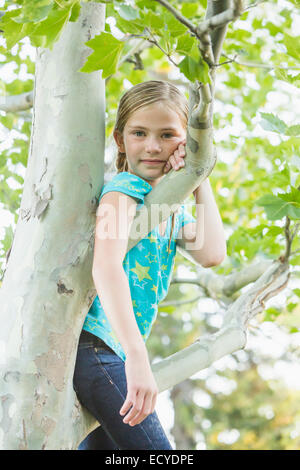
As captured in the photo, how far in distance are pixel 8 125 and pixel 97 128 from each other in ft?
3.80

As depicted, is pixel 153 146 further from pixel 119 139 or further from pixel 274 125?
pixel 274 125

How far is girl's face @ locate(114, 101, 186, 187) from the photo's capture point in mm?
1432

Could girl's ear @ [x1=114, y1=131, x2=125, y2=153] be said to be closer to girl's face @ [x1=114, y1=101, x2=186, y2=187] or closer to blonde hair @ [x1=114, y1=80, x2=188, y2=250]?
blonde hair @ [x1=114, y1=80, x2=188, y2=250]

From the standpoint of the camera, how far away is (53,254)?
4.18ft

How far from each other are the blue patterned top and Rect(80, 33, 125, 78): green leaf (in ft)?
1.06

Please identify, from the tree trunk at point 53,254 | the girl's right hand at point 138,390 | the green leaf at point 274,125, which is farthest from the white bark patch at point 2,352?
the green leaf at point 274,125

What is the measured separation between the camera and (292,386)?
38.9 feet

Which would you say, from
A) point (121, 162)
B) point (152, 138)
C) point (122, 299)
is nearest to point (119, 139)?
point (121, 162)

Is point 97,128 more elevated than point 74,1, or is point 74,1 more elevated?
point 74,1

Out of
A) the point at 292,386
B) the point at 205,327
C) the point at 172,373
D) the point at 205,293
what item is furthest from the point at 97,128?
the point at 292,386

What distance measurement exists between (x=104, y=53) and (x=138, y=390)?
0.72 m

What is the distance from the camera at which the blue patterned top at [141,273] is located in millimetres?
1354

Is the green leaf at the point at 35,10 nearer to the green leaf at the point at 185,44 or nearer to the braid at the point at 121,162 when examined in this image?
the green leaf at the point at 185,44

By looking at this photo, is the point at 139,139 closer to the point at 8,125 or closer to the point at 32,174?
the point at 32,174
